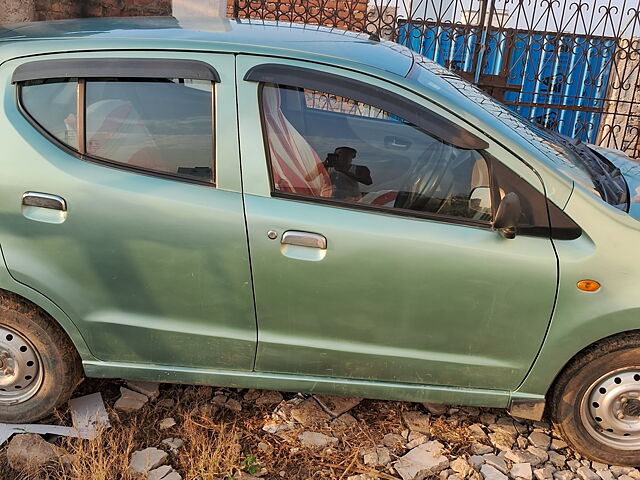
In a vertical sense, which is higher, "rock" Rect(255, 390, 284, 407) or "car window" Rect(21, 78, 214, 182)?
"car window" Rect(21, 78, 214, 182)

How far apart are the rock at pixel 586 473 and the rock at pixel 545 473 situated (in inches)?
4.5

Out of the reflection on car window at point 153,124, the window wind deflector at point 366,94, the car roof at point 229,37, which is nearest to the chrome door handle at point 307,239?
the reflection on car window at point 153,124

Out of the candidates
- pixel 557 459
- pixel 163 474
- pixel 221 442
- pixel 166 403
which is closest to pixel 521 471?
pixel 557 459

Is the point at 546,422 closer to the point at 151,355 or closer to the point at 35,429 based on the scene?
the point at 151,355

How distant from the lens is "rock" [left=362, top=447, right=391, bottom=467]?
267 cm

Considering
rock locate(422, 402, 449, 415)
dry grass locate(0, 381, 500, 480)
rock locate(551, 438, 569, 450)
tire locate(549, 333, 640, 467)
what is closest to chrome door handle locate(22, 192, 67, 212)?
dry grass locate(0, 381, 500, 480)

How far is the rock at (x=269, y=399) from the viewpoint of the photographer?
3033 millimetres

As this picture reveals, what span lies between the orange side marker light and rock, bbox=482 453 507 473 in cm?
93

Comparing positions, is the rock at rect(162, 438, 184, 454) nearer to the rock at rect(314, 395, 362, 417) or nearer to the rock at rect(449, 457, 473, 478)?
the rock at rect(314, 395, 362, 417)

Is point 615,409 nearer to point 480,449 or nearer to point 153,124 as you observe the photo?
point 480,449

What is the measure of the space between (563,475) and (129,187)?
2.34m

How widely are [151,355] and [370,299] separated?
1.05 metres

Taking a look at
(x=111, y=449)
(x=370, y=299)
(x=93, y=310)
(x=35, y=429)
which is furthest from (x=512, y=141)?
(x=35, y=429)

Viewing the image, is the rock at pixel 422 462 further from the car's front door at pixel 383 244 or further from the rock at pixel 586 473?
the rock at pixel 586 473
